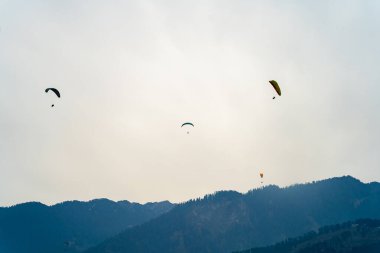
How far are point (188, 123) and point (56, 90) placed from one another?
88.3 ft

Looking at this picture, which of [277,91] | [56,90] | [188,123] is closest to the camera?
[277,91]

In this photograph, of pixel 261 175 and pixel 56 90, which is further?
pixel 261 175

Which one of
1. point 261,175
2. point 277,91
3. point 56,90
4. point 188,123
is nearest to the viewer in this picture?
point 277,91

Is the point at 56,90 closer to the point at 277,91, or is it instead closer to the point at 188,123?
the point at 188,123

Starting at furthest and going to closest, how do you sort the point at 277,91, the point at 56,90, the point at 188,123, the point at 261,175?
the point at 261,175 → the point at 188,123 → the point at 56,90 → the point at 277,91

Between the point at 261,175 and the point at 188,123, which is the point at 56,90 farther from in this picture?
the point at 261,175

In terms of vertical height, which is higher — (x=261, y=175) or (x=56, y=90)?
(x=56, y=90)

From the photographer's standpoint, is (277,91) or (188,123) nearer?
(277,91)

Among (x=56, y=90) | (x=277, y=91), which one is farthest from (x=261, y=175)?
(x=56, y=90)

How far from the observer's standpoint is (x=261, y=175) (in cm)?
9569

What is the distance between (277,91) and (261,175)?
113ft

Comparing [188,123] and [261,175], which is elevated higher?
[188,123]

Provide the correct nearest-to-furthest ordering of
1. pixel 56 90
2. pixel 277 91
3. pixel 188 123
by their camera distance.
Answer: pixel 277 91
pixel 56 90
pixel 188 123

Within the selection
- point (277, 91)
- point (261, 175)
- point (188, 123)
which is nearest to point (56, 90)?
point (188, 123)
